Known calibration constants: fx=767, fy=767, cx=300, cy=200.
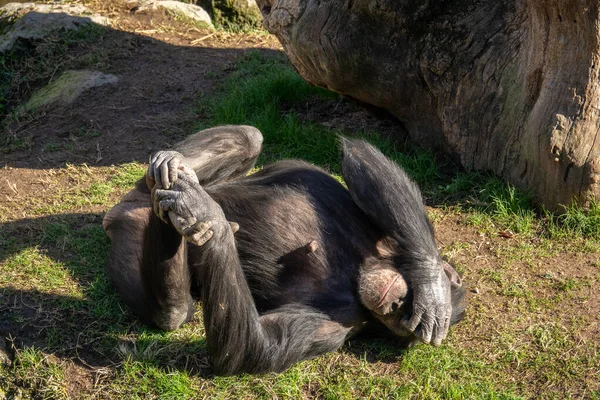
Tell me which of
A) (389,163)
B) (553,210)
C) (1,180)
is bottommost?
(1,180)

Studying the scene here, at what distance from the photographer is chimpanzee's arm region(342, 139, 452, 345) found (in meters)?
4.00

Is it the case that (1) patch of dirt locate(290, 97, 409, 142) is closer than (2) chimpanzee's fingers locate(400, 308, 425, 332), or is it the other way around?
(2) chimpanzee's fingers locate(400, 308, 425, 332)

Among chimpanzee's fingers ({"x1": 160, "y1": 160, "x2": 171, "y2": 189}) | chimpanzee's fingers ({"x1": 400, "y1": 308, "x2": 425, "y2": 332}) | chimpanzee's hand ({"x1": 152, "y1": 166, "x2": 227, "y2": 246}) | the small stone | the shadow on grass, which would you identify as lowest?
the shadow on grass

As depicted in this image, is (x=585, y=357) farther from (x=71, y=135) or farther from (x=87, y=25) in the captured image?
(x=87, y=25)

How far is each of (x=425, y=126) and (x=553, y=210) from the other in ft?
4.29

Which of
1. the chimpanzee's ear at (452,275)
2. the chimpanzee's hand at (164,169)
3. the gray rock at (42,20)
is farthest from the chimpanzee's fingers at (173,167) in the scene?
the gray rock at (42,20)

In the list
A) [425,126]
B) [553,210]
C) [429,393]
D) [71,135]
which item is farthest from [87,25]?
[429,393]

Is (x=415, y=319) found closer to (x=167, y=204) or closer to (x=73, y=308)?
(x=167, y=204)

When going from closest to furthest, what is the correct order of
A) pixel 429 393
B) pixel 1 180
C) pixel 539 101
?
pixel 429 393, pixel 539 101, pixel 1 180

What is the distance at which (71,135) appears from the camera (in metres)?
6.59

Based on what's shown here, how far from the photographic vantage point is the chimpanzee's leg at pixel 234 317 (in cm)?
348

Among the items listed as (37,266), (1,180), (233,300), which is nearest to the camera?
(233,300)

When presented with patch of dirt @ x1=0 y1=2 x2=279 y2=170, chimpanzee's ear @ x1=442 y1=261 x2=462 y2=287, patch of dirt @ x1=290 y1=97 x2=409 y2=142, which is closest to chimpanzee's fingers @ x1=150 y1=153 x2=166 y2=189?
chimpanzee's ear @ x1=442 y1=261 x2=462 y2=287

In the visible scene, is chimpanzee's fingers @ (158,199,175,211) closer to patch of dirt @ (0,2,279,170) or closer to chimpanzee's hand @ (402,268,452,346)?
chimpanzee's hand @ (402,268,452,346)
